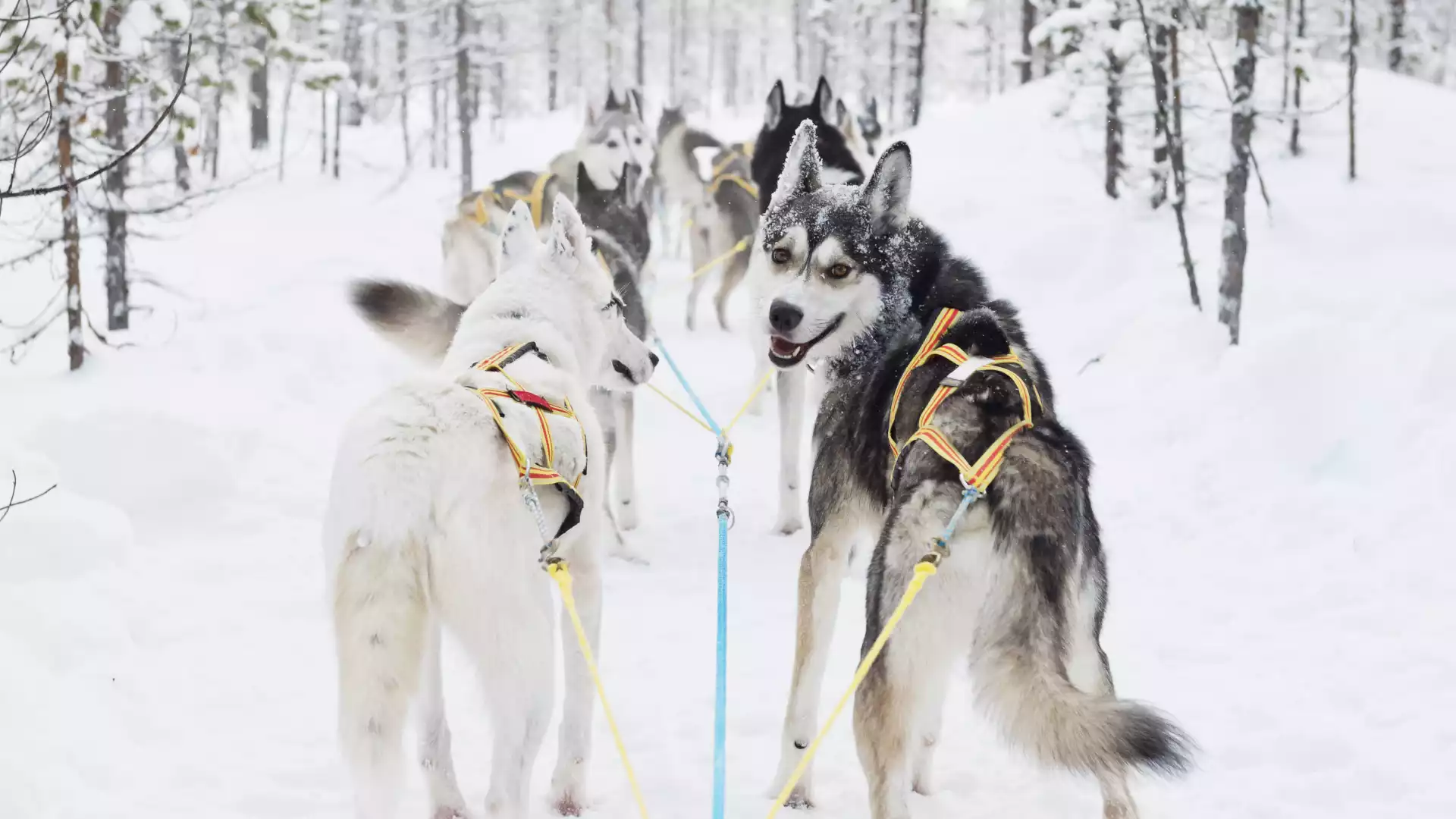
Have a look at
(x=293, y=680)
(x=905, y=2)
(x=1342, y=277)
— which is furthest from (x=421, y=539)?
(x=905, y=2)

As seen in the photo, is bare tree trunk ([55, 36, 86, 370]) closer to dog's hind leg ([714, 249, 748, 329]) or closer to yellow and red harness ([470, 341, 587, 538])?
yellow and red harness ([470, 341, 587, 538])

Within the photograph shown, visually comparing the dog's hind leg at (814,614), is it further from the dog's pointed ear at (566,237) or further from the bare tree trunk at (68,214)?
the bare tree trunk at (68,214)

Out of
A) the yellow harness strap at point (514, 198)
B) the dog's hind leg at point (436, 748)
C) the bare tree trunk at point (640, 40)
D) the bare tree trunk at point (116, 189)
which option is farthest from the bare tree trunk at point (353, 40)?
the dog's hind leg at point (436, 748)

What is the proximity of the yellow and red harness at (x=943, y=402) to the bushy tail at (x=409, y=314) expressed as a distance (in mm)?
2180

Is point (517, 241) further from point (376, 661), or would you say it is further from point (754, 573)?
point (754, 573)

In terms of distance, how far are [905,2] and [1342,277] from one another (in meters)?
23.3

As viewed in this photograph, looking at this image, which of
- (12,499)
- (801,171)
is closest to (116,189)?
(12,499)

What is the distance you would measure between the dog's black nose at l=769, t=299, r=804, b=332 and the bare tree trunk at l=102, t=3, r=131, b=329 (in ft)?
15.8

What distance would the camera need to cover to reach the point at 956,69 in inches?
2010

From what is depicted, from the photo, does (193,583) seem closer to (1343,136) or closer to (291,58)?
(291,58)

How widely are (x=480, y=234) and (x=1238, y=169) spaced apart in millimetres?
5817

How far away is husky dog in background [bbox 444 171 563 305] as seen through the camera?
27.1ft

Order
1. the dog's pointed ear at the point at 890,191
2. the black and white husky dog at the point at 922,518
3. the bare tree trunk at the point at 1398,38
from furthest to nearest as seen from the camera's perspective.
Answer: the bare tree trunk at the point at 1398,38, the dog's pointed ear at the point at 890,191, the black and white husky dog at the point at 922,518

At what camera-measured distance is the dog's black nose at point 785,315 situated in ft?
10.6
